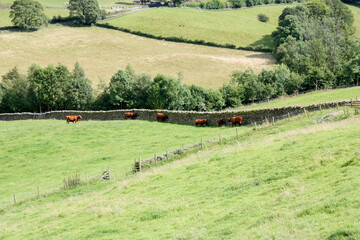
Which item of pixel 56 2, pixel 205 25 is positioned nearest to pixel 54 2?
pixel 56 2

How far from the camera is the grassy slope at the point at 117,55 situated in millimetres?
103000

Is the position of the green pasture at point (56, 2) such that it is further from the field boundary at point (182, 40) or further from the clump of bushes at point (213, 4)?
the clump of bushes at point (213, 4)

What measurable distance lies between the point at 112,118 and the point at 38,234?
138 ft

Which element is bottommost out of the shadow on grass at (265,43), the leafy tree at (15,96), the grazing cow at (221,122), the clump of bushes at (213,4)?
the leafy tree at (15,96)

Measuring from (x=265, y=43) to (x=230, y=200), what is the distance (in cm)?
11224

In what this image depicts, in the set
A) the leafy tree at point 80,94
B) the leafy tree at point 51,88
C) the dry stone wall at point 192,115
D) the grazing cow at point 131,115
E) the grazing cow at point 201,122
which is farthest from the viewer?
the leafy tree at point 51,88

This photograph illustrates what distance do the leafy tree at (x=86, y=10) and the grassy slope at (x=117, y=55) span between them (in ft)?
20.8

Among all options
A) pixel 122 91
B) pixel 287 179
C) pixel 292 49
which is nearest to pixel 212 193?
pixel 287 179

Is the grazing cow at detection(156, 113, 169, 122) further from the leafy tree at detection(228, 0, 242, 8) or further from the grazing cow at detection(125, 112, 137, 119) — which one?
the leafy tree at detection(228, 0, 242, 8)

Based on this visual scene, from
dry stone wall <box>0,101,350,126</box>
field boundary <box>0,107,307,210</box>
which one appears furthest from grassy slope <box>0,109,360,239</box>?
dry stone wall <box>0,101,350,126</box>

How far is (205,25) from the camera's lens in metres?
139

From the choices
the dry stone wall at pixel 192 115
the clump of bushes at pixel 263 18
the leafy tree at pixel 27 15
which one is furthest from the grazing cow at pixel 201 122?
the clump of bushes at pixel 263 18

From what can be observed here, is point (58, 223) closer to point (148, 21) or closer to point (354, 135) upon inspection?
point (354, 135)

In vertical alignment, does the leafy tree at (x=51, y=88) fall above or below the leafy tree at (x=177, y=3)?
below
